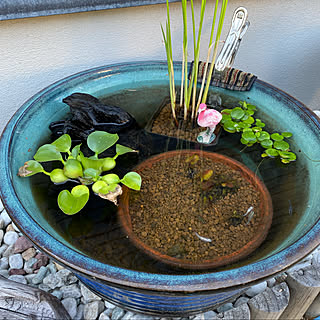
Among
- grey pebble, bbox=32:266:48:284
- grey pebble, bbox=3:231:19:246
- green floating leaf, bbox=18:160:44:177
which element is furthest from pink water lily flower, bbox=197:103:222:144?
grey pebble, bbox=3:231:19:246

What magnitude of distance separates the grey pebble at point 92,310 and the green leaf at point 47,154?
2.12 feet

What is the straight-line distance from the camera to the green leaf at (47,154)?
0.98 m

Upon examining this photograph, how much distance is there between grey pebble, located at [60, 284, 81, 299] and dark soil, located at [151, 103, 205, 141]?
2.47ft

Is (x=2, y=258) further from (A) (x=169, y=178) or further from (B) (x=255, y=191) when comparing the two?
(B) (x=255, y=191)

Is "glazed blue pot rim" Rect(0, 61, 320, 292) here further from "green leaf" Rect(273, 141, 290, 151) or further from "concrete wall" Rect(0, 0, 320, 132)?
"concrete wall" Rect(0, 0, 320, 132)

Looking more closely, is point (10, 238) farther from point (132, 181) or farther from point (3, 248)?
point (132, 181)

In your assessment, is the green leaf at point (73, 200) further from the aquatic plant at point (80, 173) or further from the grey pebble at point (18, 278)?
the grey pebble at point (18, 278)

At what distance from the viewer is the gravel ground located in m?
1.22

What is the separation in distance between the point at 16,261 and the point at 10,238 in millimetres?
141

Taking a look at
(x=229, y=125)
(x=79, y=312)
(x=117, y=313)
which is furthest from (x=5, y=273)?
(x=229, y=125)

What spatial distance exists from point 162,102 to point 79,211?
0.68 metres

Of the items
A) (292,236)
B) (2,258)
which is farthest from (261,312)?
(2,258)

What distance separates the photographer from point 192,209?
3.36ft

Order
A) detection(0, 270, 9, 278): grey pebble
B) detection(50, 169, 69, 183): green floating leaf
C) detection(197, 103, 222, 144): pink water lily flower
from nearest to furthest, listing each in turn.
A: 1. detection(50, 169, 69, 183): green floating leaf
2. detection(197, 103, 222, 144): pink water lily flower
3. detection(0, 270, 9, 278): grey pebble
